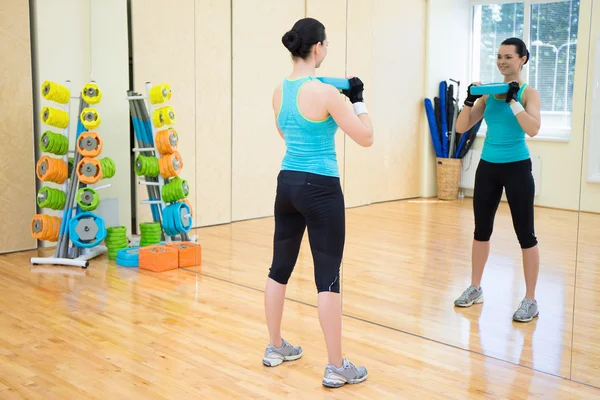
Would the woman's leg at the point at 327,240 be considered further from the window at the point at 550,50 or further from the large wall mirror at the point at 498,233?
the window at the point at 550,50

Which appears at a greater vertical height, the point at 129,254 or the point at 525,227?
the point at 525,227

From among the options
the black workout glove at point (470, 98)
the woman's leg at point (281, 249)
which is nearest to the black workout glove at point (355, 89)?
the woman's leg at point (281, 249)

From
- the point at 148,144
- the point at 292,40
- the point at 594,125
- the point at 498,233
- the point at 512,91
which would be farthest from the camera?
the point at 148,144

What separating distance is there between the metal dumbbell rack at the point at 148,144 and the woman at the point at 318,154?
245 cm

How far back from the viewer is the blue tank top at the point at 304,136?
278 cm

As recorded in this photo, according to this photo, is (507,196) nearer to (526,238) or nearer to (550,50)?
(526,238)

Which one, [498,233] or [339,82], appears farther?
[498,233]

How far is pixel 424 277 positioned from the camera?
12.1ft

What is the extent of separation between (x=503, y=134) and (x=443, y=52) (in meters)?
0.51

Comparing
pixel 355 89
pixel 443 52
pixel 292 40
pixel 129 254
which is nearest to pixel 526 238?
pixel 443 52

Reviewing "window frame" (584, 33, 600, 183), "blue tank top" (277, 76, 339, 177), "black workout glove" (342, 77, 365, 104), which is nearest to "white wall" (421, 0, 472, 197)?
"window frame" (584, 33, 600, 183)

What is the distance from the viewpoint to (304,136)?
2.81m

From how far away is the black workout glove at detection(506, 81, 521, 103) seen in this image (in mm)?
3092

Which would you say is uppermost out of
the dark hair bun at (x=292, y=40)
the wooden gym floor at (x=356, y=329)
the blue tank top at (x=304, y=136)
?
the dark hair bun at (x=292, y=40)
